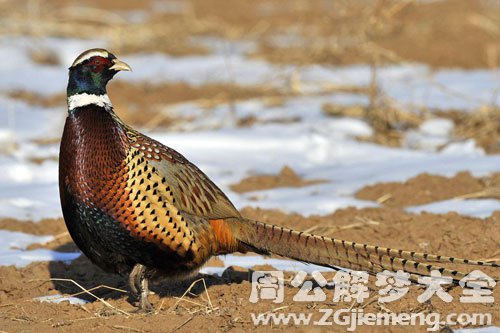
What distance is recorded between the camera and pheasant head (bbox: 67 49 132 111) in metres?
4.24

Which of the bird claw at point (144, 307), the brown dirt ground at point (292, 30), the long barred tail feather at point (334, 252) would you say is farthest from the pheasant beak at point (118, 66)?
the brown dirt ground at point (292, 30)

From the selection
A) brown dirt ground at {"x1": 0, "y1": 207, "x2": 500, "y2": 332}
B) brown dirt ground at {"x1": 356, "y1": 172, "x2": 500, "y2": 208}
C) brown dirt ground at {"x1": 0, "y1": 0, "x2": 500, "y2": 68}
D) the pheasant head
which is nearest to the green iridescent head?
the pheasant head

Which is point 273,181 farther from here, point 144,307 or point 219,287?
point 144,307

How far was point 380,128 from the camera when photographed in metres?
8.70

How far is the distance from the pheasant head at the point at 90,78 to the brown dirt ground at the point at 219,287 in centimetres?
100

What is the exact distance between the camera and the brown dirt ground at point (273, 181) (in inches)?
268

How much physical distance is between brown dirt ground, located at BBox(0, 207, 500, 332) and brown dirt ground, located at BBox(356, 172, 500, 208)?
30cm

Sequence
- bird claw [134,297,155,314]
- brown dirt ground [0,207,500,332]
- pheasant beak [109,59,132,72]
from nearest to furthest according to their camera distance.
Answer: brown dirt ground [0,207,500,332] < bird claw [134,297,155,314] < pheasant beak [109,59,132,72]

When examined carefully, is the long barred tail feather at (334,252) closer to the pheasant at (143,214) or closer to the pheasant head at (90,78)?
the pheasant at (143,214)

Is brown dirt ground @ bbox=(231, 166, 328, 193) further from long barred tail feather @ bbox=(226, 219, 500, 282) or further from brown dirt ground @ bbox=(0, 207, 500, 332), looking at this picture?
long barred tail feather @ bbox=(226, 219, 500, 282)

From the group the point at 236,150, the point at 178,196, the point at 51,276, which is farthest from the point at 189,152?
the point at 178,196

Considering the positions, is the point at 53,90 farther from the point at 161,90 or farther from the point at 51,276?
the point at 51,276

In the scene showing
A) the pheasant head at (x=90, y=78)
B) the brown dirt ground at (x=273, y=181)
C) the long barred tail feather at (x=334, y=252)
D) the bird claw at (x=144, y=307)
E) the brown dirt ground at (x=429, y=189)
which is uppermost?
the pheasant head at (x=90, y=78)

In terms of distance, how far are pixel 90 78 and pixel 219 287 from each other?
1266mm
